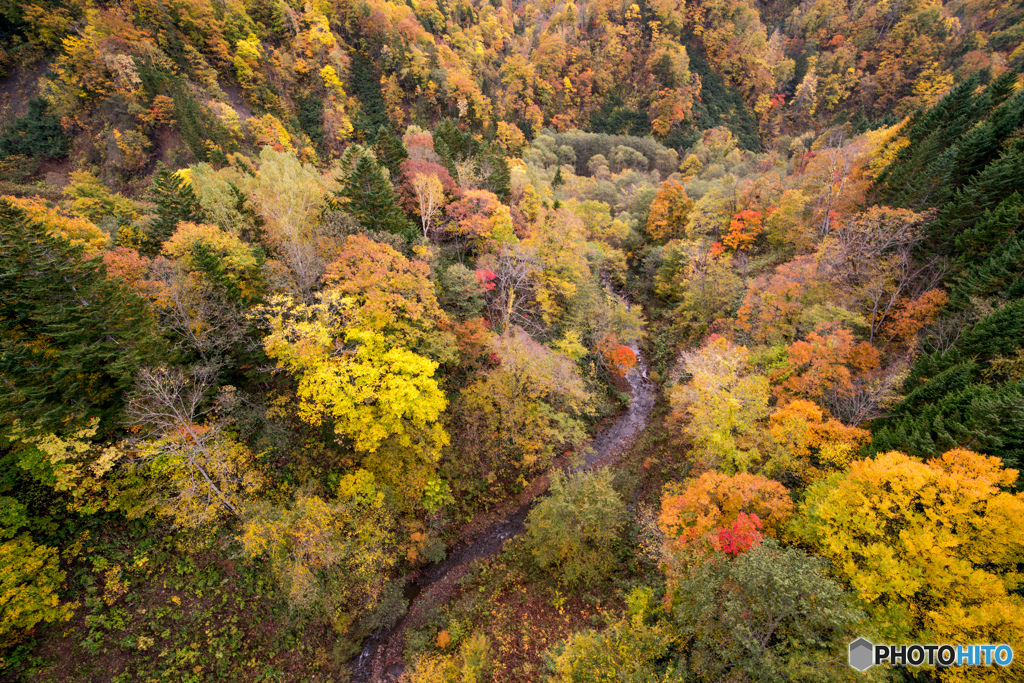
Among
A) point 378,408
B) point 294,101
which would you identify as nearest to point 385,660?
point 378,408

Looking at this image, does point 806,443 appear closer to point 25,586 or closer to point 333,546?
point 333,546

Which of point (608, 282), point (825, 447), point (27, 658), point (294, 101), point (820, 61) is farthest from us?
point (820, 61)

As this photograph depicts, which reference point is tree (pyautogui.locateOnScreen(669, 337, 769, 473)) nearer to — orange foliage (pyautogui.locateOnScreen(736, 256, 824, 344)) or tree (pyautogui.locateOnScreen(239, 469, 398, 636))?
orange foliage (pyautogui.locateOnScreen(736, 256, 824, 344))

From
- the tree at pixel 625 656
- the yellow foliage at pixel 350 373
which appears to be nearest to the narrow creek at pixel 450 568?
the yellow foliage at pixel 350 373

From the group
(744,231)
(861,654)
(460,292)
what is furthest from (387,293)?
(744,231)

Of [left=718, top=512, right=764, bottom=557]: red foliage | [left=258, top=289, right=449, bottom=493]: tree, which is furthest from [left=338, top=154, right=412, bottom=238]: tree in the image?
[left=718, top=512, right=764, bottom=557]: red foliage

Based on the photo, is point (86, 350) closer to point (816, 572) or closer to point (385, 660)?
point (385, 660)

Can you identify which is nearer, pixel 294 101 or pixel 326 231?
pixel 326 231

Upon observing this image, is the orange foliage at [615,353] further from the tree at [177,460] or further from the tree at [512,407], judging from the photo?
the tree at [177,460]
